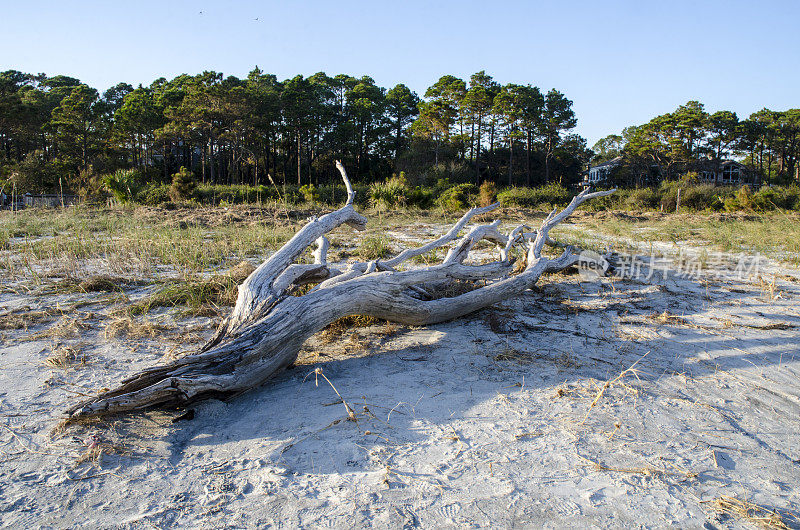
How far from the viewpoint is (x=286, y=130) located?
32.2 m

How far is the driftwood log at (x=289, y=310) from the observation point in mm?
2289

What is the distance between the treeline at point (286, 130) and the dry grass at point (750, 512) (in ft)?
85.1

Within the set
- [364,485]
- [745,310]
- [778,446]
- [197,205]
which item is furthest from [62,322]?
[197,205]

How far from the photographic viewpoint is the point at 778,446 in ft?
7.36

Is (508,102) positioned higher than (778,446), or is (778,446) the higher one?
(508,102)

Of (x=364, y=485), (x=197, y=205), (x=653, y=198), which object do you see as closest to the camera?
(x=364, y=485)

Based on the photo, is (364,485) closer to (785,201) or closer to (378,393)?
(378,393)

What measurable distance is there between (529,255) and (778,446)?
295 centimetres

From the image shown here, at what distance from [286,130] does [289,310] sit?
31859 millimetres

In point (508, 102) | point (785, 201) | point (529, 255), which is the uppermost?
point (508, 102)

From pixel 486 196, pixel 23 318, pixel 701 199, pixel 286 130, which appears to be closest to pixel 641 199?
pixel 701 199

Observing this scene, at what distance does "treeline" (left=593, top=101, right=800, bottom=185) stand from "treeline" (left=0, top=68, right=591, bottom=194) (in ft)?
14.9

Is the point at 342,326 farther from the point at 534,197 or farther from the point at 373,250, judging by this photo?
the point at 534,197

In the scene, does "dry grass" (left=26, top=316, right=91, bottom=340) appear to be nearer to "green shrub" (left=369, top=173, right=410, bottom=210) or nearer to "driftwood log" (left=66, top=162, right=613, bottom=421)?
"driftwood log" (left=66, top=162, right=613, bottom=421)
